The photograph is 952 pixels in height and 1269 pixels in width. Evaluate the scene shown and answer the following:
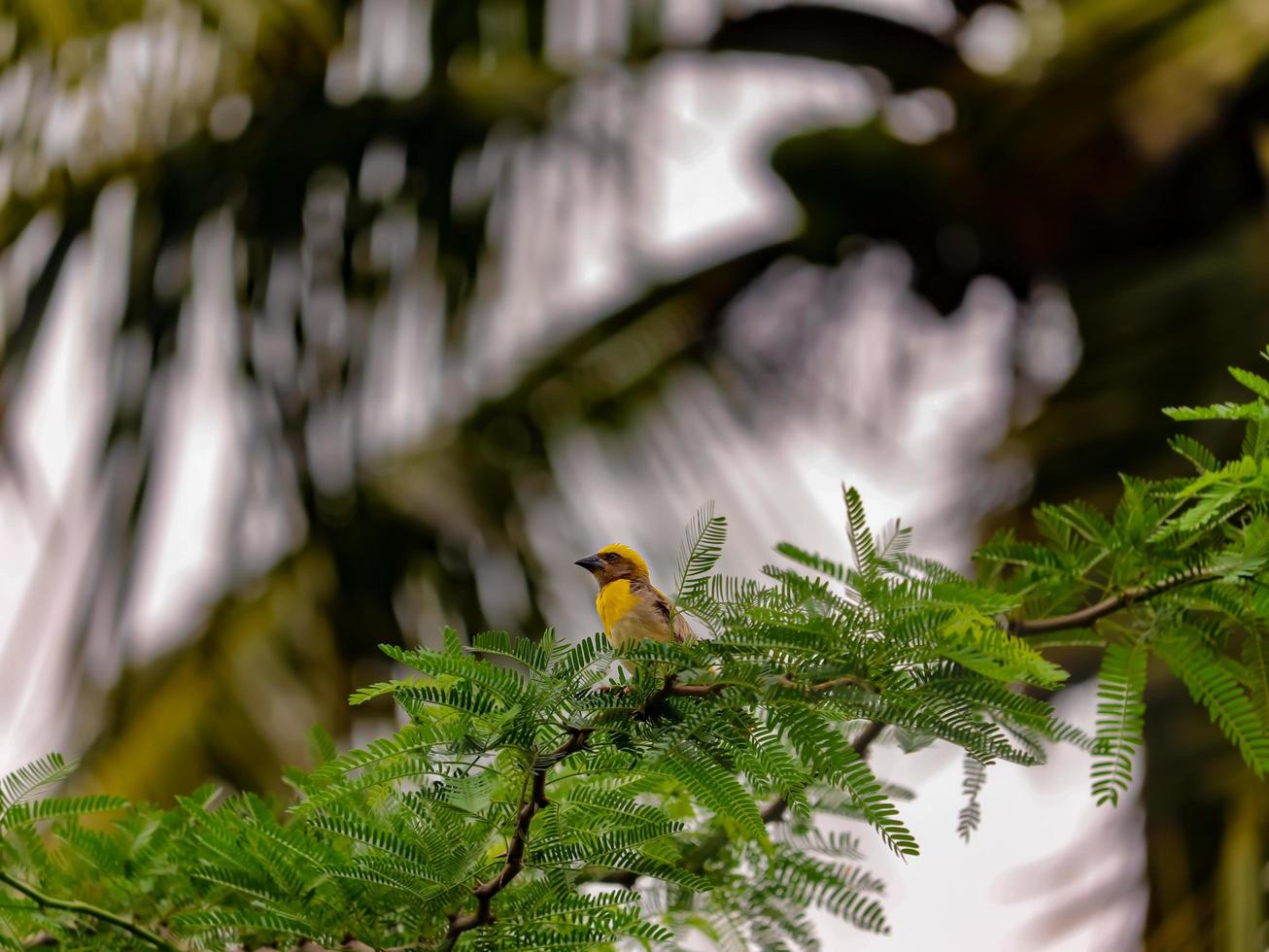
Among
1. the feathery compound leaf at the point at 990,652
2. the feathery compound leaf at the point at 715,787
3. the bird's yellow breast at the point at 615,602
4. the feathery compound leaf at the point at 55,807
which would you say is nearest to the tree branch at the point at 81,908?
the feathery compound leaf at the point at 55,807

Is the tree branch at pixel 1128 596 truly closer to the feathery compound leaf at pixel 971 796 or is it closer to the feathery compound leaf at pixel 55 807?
the feathery compound leaf at pixel 971 796

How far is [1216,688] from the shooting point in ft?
6.52

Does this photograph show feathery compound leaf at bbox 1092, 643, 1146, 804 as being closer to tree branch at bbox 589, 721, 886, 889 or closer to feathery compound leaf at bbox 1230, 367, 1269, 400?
feathery compound leaf at bbox 1230, 367, 1269, 400

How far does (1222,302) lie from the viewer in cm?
455

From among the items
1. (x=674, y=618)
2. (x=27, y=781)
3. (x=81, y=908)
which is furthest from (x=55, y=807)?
(x=674, y=618)

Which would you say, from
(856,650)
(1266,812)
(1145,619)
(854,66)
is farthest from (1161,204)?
(856,650)

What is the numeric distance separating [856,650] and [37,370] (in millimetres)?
2973

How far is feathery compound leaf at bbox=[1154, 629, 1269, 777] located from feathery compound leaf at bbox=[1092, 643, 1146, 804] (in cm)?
5

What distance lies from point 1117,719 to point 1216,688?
0.17 m

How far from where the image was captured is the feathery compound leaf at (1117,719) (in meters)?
1.83

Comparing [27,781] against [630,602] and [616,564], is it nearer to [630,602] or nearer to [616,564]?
[630,602]

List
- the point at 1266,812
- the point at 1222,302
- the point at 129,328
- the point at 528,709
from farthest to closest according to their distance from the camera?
the point at 1222,302 < the point at 129,328 < the point at 1266,812 < the point at 528,709

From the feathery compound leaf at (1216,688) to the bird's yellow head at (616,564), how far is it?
1596 millimetres

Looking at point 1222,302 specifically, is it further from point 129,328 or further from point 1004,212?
point 129,328
